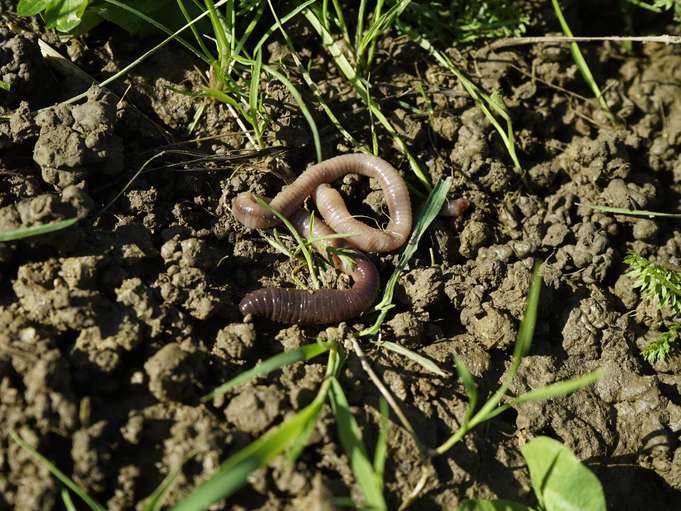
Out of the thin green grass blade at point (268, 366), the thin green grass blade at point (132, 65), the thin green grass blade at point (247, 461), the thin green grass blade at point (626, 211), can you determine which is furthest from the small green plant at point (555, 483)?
the thin green grass blade at point (132, 65)

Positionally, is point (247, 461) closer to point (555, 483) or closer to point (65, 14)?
point (555, 483)

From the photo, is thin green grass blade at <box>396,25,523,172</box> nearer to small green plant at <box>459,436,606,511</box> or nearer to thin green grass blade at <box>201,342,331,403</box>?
small green plant at <box>459,436,606,511</box>

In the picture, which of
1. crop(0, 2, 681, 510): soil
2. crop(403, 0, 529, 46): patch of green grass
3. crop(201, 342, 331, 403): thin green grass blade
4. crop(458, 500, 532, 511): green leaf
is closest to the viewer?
crop(201, 342, 331, 403): thin green grass blade

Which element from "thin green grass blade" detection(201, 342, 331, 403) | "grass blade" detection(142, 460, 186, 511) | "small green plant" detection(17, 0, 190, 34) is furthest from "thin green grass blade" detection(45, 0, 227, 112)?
"grass blade" detection(142, 460, 186, 511)

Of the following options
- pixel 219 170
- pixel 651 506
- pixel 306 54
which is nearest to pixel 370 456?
pixel 651 506

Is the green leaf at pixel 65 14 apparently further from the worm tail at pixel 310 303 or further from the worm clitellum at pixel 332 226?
the worm tail at pixel 310 303

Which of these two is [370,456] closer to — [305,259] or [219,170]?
[305,259]
